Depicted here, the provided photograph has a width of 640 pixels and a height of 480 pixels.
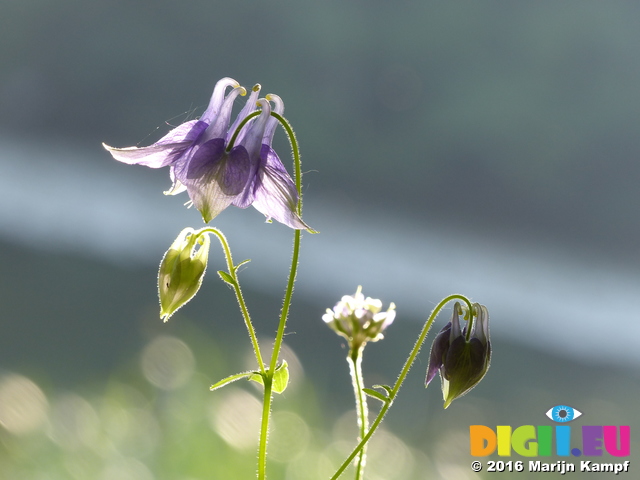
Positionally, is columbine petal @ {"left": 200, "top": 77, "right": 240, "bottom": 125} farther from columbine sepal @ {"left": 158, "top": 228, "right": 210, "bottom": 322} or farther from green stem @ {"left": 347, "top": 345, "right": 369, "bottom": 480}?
green stem @ {"left": 347, "top": 345, "right": 369, "bottom": 480}

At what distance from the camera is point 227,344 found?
273 cm

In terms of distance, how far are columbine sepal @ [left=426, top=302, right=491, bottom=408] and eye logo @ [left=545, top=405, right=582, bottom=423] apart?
1.32 feet

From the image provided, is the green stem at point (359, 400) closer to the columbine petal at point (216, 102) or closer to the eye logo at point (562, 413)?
the columbine petal at point (216, 102)

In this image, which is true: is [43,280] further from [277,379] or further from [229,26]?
[277,379]

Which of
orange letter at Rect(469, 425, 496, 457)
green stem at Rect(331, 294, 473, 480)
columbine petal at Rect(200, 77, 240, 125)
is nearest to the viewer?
green stem at Rect(331, 294, 473, 480)

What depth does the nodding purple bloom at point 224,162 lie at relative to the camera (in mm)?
833

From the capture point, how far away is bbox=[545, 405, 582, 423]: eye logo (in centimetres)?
122

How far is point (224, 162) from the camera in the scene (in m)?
0.86

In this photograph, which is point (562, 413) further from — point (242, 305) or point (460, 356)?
point (242, 305)

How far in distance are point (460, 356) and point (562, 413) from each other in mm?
521

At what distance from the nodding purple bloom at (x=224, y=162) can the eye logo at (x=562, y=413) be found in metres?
0.65

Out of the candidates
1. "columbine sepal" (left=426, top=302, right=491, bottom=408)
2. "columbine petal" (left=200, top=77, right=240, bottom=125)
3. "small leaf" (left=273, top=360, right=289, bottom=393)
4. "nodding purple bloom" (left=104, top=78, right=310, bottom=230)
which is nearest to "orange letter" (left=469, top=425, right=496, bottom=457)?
"columbine sepal" (left=426, top=302, right=491, bottom=408)

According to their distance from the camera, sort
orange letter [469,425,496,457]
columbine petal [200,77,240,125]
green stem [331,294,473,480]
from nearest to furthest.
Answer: green stem [331,294,473,480], columbine petal [200,77,240,125], orange letter [469,425,496,457]

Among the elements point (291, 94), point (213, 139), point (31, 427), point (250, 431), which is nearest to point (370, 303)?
point (213, 139)
